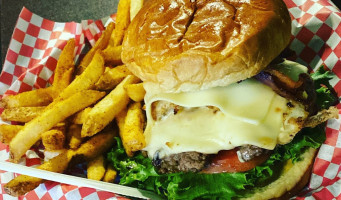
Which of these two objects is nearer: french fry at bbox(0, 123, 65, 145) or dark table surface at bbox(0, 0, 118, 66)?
french fry at bbox(0, 123, 65, 145)

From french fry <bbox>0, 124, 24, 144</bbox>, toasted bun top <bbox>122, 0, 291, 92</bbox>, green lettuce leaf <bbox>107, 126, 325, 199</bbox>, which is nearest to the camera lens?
toasted bun top <bbox>122, 0, 291, 92</bbox>

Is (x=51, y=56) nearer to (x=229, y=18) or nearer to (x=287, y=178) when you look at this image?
(x=229, y=18)

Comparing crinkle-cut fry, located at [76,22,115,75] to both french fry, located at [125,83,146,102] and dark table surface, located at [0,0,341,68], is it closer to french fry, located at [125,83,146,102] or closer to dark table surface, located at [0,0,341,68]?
french fry, located at [125,83,146,102]

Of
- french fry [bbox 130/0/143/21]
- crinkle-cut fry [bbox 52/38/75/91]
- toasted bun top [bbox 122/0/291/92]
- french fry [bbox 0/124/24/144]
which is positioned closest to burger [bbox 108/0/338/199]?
toasted bun top [bbox 122/0/291/92]

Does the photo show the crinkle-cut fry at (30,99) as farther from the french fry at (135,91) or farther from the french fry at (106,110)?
the french fry at (135,91)

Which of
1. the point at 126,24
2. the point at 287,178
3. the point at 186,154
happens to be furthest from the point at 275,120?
the point at 126,24

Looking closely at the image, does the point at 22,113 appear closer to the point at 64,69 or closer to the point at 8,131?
the point at 8,131
